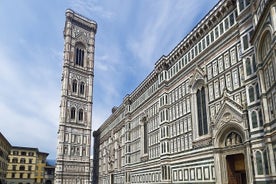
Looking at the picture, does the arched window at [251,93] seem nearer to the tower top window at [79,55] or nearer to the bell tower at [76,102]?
the bell tower at [76,102]

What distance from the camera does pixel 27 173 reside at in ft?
332

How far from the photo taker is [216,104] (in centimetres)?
3022

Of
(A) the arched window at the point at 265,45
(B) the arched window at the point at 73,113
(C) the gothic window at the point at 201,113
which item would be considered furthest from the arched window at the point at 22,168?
(A) the arched window at the point at 265,45

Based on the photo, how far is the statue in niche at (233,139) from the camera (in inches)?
1067

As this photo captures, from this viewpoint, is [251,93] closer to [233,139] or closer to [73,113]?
[233,139]

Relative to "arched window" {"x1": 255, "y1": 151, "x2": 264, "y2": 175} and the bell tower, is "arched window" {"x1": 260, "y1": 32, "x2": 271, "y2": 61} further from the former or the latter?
the bell tower

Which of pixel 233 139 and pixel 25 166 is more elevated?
pixel 233 139

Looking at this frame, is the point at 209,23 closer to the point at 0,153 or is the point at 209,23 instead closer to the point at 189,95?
the point at 189,95

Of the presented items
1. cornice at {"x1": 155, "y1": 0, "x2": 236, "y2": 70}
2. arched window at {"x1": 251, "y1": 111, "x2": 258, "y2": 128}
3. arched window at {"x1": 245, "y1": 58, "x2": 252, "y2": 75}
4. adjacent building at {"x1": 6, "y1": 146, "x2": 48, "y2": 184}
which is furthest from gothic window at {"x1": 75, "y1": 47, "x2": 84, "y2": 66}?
A: arched window at {"x1": 251, "y1": 111, "x2": 258, "y2": 128}

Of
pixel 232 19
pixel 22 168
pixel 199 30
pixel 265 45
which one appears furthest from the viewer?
pixel 22 168

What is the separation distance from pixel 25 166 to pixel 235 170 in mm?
93093

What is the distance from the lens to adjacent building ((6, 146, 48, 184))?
98375mm

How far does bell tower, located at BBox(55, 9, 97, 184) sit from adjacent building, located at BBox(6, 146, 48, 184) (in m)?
28.2

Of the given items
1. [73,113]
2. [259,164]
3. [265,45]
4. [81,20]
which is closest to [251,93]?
[265,45]
